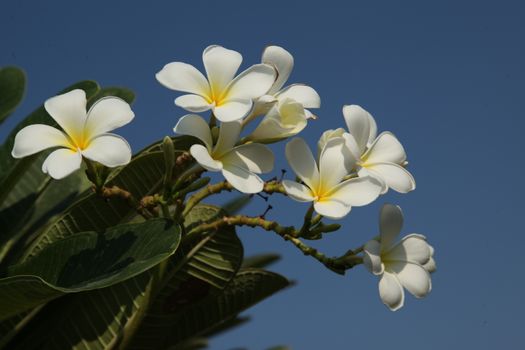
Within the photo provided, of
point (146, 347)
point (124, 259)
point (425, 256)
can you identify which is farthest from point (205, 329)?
point (425, 256)

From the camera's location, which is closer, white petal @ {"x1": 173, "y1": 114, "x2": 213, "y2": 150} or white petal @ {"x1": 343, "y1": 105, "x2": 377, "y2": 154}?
white petal @ {"x1": 173, "y1": 114, "x2": 213, "y2": 150}

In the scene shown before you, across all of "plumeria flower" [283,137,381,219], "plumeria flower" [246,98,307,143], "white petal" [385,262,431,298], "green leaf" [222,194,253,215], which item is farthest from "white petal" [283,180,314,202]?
"green leaf" [222,194,253,215]

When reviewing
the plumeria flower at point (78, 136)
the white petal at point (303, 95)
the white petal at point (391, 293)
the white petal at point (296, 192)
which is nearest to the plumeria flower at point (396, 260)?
the white petal at point (391, 293)

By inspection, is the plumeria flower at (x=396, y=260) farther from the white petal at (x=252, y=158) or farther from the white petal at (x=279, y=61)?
the white petal at (x=279, y=61)

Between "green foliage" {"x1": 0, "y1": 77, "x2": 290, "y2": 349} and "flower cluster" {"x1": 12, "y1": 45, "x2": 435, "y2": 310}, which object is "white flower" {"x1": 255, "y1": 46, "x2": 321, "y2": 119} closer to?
"flower cluster" {"x1": 12, "y1": 45, "x2": 435, "y2": 310}

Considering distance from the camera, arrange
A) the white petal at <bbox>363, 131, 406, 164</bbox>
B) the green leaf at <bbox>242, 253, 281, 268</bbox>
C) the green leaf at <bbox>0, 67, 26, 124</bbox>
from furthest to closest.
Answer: the green leaf at <bbox>242, 253, 281, 268</bbox>
the green leaf at <bbox>0, 67, 26, 124</bbox>
the white petal at <bbox>363, 131, 406, 164</bbox>

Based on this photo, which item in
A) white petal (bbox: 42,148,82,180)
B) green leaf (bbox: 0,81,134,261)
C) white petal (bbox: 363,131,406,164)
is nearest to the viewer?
white petal (bbox: 42,148,82,180)

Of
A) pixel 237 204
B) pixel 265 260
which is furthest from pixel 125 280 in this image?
pixel 265 260

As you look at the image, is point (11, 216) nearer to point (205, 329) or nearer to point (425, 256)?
point (205, 329)

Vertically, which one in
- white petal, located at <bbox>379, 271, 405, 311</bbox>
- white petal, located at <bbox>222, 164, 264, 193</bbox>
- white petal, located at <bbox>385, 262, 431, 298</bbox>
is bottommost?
white petal, located at <bbox>379, 271, 405, 311</bbox>
